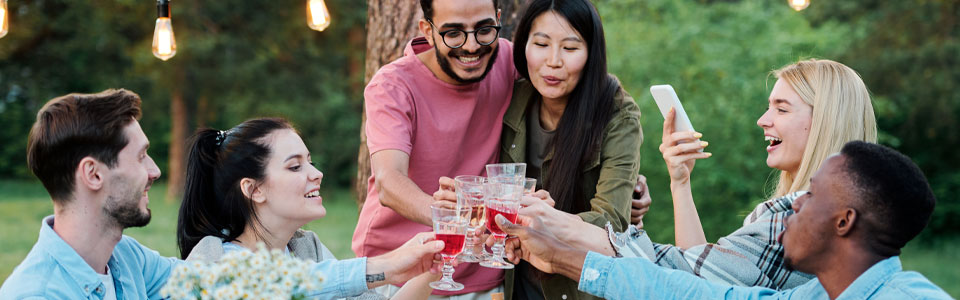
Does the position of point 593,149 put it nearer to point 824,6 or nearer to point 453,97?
point 453,97

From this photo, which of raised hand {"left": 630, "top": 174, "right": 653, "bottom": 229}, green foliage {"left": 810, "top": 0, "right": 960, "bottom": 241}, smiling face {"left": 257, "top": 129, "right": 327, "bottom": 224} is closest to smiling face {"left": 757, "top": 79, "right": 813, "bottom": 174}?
raised hand {"left": 630, "top": 174, "right": 653, "bottom": 229}

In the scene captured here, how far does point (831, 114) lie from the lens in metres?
3.34

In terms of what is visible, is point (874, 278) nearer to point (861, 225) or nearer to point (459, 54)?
point (861, 225)

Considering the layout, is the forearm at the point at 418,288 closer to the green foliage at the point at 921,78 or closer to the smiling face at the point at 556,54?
the smiling face at the point at 556,54

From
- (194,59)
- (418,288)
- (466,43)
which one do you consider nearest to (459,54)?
(466,43)

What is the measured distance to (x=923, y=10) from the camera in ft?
49.4

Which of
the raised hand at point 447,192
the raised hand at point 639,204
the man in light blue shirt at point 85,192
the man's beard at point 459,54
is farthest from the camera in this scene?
A: the raised hand at point 639,204

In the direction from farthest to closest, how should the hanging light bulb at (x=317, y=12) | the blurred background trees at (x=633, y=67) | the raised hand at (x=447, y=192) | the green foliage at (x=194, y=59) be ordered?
1. the green foliage at (x=194, y=59)
2. the blurred background trees at (x=633, y=67)
3. the hanging light bulb at (x=317, y=12)
4. the raised hand at (x=447, y=192)

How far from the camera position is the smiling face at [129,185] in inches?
109

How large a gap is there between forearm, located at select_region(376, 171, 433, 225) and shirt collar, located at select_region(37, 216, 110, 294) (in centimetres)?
126

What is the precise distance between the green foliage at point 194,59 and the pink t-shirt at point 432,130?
14098 millimetres

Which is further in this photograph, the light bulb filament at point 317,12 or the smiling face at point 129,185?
the light bulb filament at point 317,12

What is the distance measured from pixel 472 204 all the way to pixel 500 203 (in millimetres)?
112

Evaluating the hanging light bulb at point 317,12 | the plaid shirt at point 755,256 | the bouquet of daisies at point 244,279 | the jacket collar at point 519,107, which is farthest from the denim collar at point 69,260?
the hanging light bulb at point 317,12
